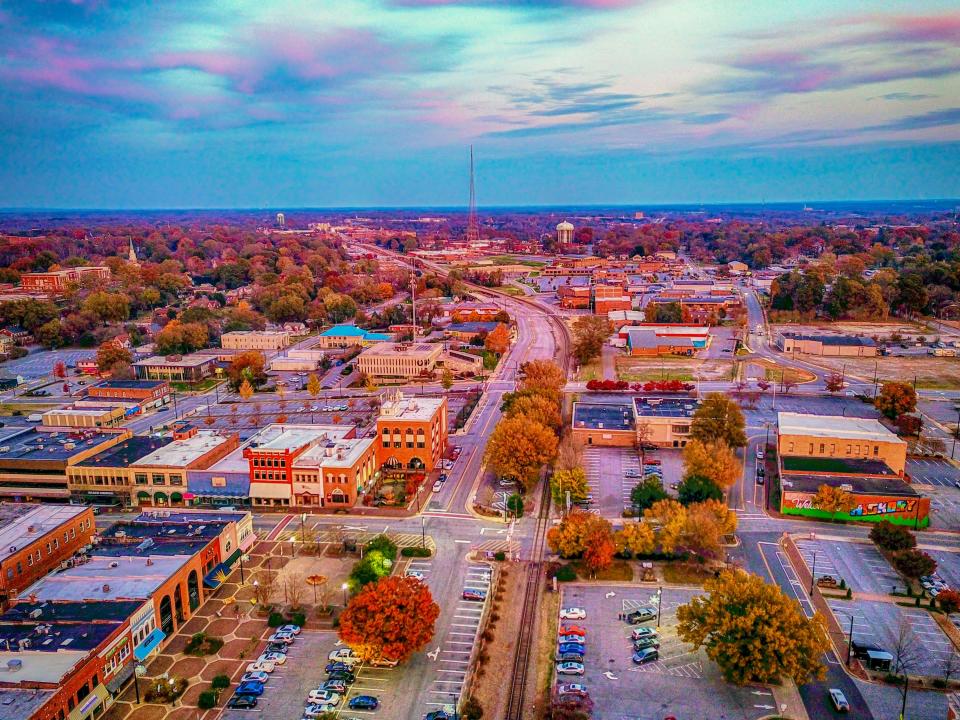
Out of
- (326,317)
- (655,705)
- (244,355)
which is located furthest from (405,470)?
(326,317)

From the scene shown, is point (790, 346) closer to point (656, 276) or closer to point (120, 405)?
point (656, 276)

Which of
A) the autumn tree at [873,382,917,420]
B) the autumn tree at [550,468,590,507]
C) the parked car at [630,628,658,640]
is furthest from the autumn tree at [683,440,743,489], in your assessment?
the autumn tree at [873,382,917,420]

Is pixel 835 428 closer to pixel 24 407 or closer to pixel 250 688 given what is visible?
pixel 250 688

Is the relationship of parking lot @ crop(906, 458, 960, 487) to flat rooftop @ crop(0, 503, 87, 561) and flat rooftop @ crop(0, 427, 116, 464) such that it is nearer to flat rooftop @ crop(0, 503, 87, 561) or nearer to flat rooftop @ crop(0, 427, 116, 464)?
flat rooftop @ crop(0, 503, 87, 561)

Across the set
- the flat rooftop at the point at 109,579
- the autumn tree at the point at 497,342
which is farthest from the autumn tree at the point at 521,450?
the autumn tree at the point at 497,342

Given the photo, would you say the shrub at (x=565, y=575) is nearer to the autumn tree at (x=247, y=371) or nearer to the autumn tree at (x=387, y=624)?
the autumn tree at (x=387, y=624)
